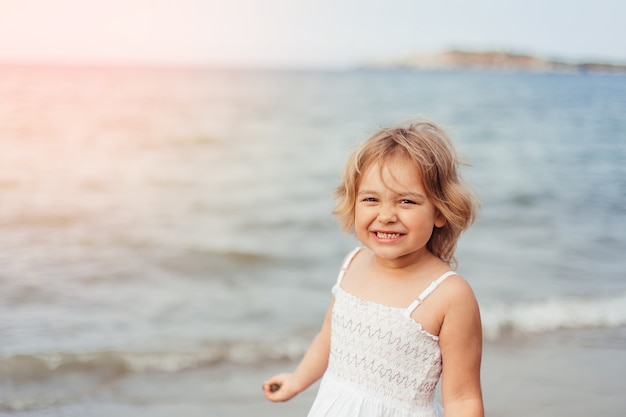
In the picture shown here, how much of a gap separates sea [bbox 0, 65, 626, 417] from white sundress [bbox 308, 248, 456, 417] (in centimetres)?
50

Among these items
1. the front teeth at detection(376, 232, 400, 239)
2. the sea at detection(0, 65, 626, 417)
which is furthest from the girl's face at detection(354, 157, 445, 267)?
the sea at detection(0, 65, 626, 417)

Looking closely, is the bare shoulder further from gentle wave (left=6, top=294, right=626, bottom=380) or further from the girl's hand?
gentle wave (left=6, top=294, right=626, bottom=380)

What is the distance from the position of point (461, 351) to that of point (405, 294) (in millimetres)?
208

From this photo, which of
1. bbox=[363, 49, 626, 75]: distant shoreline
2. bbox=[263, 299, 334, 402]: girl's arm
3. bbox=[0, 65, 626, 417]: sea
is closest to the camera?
bbox=[263, 299, 334, 402]: girl's arm

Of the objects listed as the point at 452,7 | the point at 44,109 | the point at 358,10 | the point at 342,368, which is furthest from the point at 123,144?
the point at 342,368

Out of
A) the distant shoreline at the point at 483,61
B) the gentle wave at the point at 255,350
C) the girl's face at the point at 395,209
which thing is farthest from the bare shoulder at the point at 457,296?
the distant shoreline at the point at 483,61

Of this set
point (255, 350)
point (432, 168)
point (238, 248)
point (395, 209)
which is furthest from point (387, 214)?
point (238, 248)

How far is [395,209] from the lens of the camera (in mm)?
2012

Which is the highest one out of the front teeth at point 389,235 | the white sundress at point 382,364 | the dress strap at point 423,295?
the front teeth at point 389,235

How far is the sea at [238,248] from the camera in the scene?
407 cm

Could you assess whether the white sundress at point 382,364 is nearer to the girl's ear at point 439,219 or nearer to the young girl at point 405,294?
the young girl at point 405,294

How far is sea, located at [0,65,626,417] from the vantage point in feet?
13.4

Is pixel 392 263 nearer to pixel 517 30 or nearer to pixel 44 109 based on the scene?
pixel 44 109

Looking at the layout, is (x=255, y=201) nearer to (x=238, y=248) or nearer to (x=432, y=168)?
(x=238, y=248)
